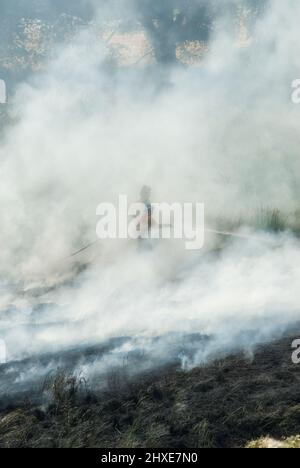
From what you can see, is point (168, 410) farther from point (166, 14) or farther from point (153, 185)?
point (166, 14)

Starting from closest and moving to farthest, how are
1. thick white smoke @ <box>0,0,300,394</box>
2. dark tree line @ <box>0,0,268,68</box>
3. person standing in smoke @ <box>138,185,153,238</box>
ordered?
thick white smoke @ <box>0,0,300,394</box> → person standing in smoke @ <box>138,185,153,238</box> → dark tree line @ <box>0,0,268,68</box>

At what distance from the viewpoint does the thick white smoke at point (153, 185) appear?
9852mm

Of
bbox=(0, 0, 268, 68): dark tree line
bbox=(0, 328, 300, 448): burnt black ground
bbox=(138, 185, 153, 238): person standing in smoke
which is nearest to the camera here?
bbox=(0, 328, 300, 448): burnt black ground

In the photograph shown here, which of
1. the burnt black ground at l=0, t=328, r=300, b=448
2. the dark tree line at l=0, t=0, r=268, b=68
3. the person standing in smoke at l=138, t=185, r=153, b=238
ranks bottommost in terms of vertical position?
the burnt black ground at l=0, t=328, r=300, b=448

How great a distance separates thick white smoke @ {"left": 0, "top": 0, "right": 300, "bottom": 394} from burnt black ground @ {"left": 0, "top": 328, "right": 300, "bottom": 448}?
0.97m

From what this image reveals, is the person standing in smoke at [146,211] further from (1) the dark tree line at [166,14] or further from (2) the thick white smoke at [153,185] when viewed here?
(1) the dark tree line at [166,14]

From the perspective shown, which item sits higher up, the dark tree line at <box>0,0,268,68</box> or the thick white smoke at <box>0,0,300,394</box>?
the dark tree line at <box>0,0,268,68</box>

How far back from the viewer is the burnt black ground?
589cm

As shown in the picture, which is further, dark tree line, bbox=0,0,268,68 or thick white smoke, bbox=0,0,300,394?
dark tree line, bbox=0,0,268,68

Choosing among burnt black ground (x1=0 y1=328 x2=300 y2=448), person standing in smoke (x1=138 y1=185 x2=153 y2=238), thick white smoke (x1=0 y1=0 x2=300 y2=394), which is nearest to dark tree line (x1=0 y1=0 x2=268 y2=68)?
thick white smoke (x1=0 y1=0 x2=300 y2=394)

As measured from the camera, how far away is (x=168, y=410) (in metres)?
6.52

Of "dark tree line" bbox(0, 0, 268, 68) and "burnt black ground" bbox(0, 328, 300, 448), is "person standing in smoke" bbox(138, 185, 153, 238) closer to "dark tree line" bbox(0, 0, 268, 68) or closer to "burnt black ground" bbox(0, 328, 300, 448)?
"burnt black ground" bbox(0, 328, 300, 448)

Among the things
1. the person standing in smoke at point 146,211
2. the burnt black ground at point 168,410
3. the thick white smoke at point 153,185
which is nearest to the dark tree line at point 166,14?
the thick white smoke at point 153,185

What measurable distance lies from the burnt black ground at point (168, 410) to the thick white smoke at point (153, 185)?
97cm
